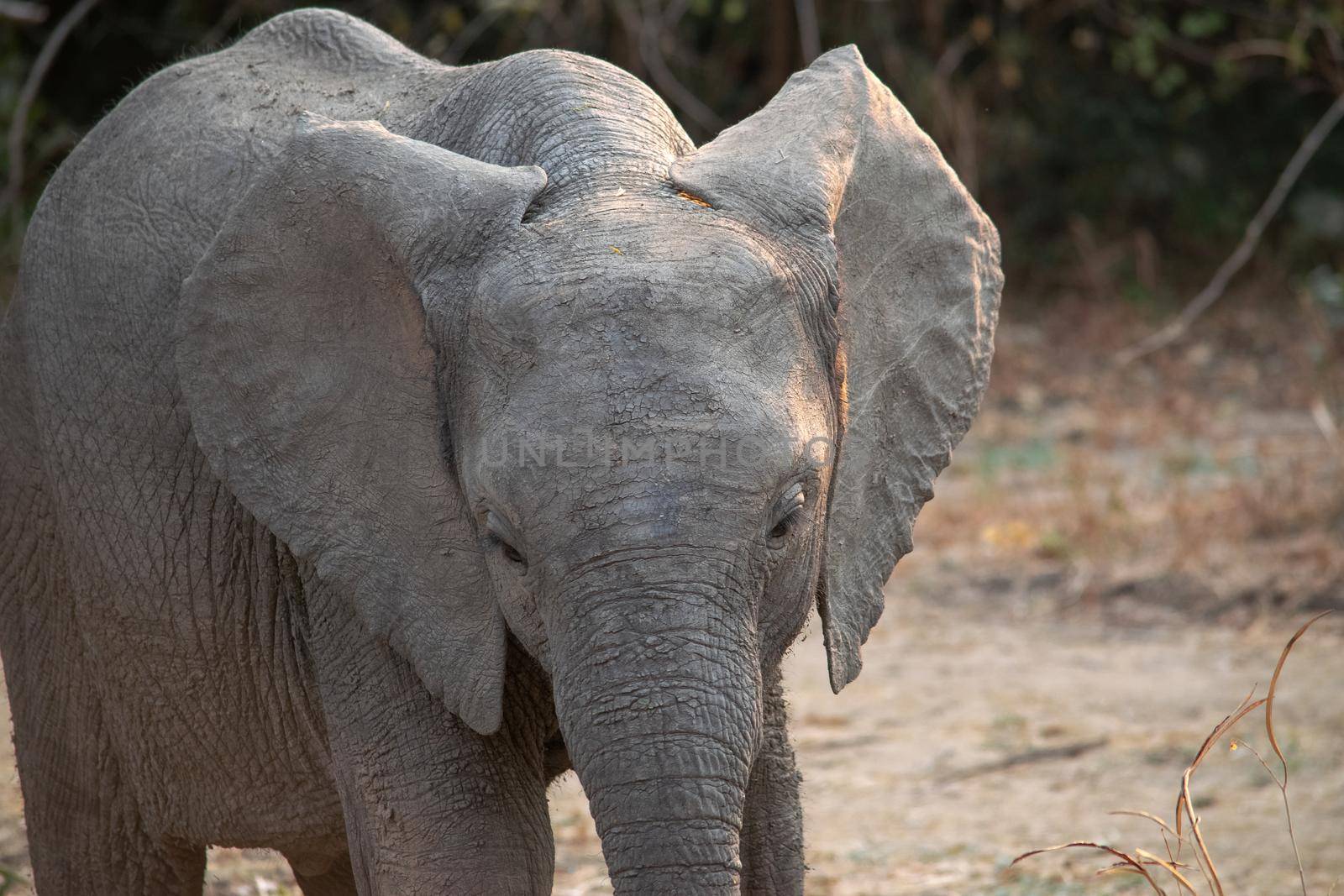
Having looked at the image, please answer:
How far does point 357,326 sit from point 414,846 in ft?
2.65

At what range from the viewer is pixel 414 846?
9.40 ft

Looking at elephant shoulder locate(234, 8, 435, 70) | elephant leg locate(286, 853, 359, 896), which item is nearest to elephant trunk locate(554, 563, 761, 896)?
elephant shoulder locate(234, 8, 435, 70)

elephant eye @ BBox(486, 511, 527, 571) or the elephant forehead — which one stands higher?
the elephant forehead

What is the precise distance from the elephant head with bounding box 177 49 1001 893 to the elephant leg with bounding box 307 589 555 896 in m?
0.17

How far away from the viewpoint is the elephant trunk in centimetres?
235

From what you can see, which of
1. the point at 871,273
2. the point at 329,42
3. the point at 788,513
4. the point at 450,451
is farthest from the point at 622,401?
the point at 329,42

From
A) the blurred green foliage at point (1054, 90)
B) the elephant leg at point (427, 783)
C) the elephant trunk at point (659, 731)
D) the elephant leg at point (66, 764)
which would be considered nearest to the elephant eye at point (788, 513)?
the elephant trunk at point (659, 731)

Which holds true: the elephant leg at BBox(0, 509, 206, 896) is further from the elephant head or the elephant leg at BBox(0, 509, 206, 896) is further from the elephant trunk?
the elephant trunk

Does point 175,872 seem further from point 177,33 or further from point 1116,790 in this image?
point 177,33

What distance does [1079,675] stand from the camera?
627cm

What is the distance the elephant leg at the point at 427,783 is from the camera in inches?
112

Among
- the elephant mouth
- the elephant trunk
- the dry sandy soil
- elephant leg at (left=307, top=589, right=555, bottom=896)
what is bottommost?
the dry sandy soil

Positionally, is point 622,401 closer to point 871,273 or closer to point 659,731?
point 659,731

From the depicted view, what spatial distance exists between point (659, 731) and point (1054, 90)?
39.1ft
